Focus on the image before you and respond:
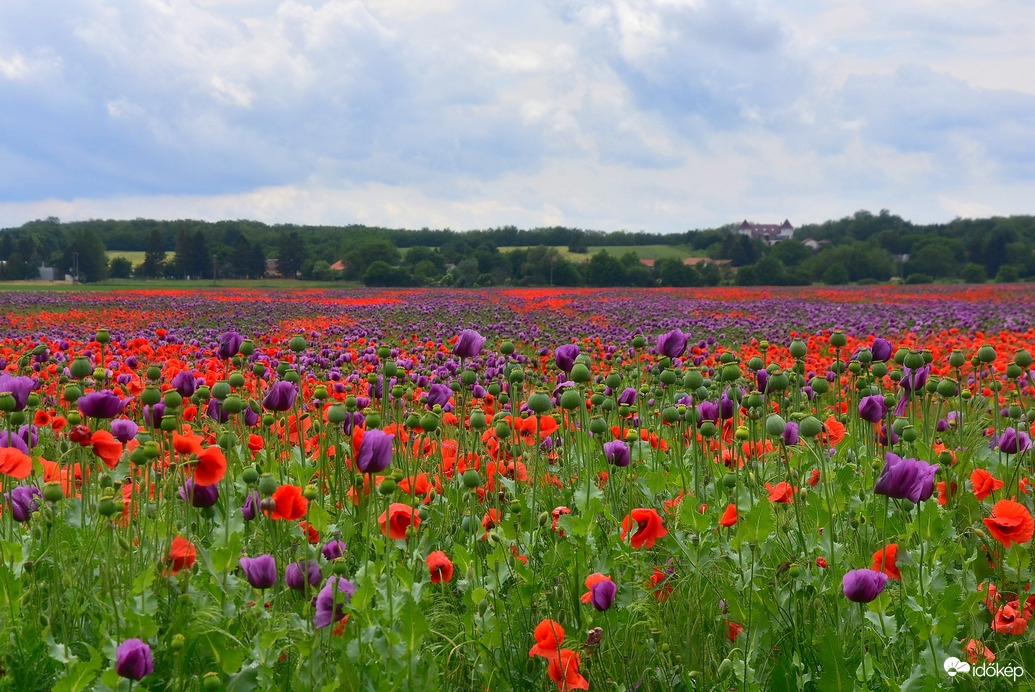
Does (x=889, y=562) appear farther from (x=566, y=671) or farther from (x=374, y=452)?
(x=374, y=452)

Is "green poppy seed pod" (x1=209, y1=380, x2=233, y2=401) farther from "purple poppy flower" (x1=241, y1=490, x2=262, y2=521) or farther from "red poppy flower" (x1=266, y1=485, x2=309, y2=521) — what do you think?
"red poppy flower" (x1=266, y1=485, x2=309, y2=521)

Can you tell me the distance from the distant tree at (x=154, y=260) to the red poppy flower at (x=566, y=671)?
77.8 metres

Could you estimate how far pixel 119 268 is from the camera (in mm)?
72562

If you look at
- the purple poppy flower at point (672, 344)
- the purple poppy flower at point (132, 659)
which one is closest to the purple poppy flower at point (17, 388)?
the purple poppy flower at point (132, 659)

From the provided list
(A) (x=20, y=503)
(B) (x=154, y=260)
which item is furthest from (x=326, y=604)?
(B) (x=154, y=260)

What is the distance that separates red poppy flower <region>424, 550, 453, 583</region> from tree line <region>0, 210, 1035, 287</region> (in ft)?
173

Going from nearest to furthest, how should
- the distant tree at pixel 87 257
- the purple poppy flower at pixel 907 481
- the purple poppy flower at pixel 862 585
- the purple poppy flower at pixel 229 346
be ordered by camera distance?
the purple poppy flower at pixel 862 585 < the purple poppy flower at pixel 907 481 < the purple poppy flower at pixel 229 346 < the distant tree at pixel 87 257

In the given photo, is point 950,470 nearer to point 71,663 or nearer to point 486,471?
point 486,471

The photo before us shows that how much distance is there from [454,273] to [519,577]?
181ft

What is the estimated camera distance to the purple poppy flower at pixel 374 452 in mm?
1767

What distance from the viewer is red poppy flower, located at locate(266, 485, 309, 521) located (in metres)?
1.77

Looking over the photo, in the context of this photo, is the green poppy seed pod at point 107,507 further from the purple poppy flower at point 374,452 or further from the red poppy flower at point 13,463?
the purple poppy flower at point 374,452

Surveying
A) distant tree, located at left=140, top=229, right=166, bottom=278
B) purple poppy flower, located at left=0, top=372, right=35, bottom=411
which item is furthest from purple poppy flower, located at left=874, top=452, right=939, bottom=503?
distant tree, located at left=140, top=229, right=166, bottom=278

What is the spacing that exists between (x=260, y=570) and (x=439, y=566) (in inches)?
19.0
